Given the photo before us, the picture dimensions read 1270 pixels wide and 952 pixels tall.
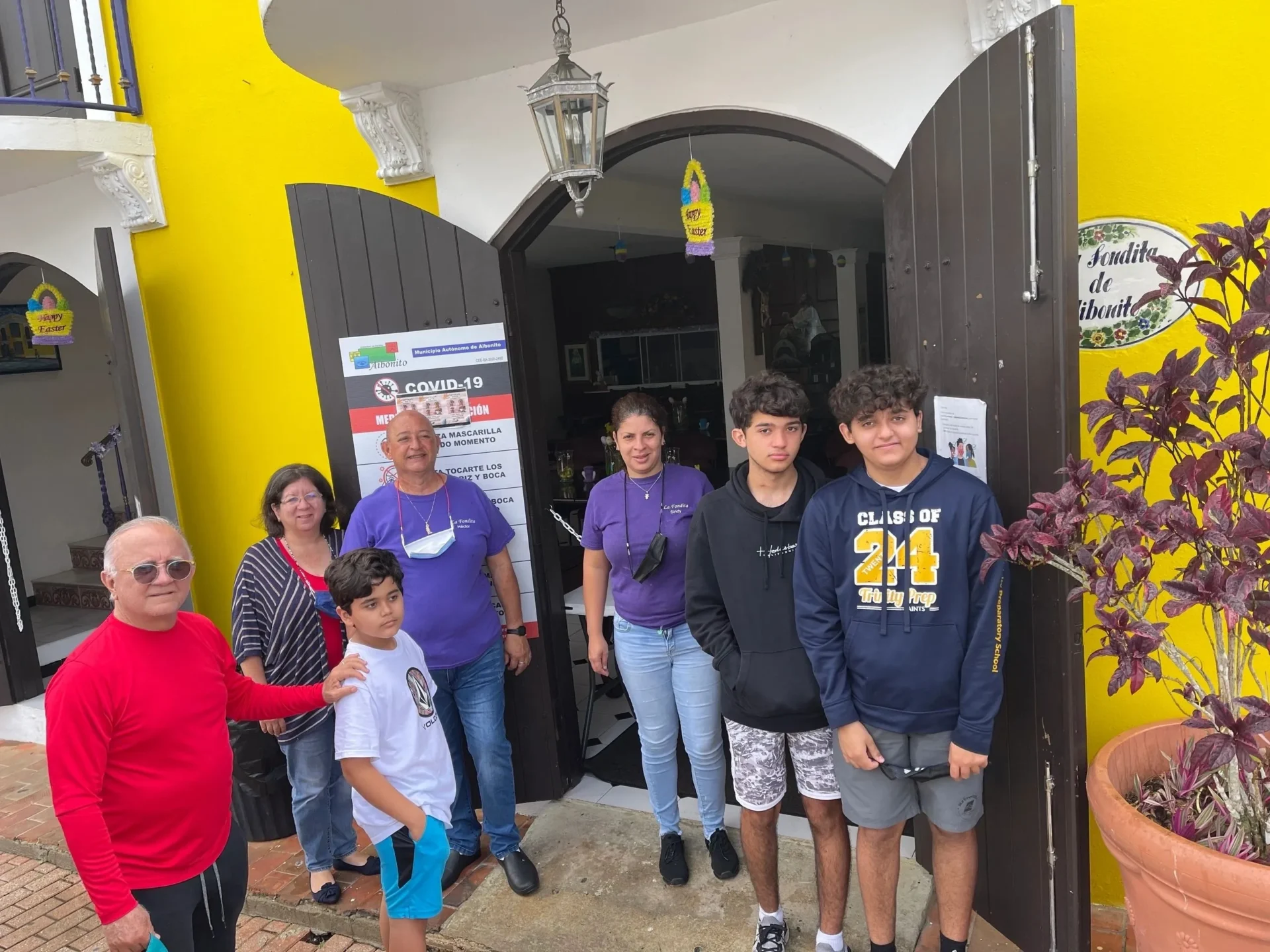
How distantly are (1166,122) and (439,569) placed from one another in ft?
8.72

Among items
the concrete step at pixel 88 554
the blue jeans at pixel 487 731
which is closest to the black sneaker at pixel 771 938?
the blue jeans at pixel 487 731

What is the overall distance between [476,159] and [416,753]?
7.73 ft

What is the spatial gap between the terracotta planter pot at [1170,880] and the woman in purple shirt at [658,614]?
3.95 feet

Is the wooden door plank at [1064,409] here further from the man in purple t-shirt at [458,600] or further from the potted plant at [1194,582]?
Answer: the man in purple t-shirt at [458,600]

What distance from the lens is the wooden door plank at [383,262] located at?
3.46 m

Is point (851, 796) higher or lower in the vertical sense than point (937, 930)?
higher

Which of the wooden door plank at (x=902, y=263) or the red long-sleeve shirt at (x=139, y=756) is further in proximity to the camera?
the wooden door plank at (x=902, y=263)

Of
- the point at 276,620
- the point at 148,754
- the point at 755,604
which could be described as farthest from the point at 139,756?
the point at 755,604

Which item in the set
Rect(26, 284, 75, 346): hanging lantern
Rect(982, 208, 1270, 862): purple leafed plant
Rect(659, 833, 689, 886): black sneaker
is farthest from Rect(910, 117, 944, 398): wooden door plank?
Rect(26, 284, 75, 346): hanging lantern

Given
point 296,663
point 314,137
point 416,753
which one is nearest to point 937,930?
point 416,753

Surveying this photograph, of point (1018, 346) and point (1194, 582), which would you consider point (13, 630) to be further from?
point (1194, 582)

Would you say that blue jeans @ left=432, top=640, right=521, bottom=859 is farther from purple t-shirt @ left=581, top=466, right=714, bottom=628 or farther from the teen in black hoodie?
the teen in black hoodie

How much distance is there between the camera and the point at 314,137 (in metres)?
3.82

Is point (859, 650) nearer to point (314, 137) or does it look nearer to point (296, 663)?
point (296, 663)
